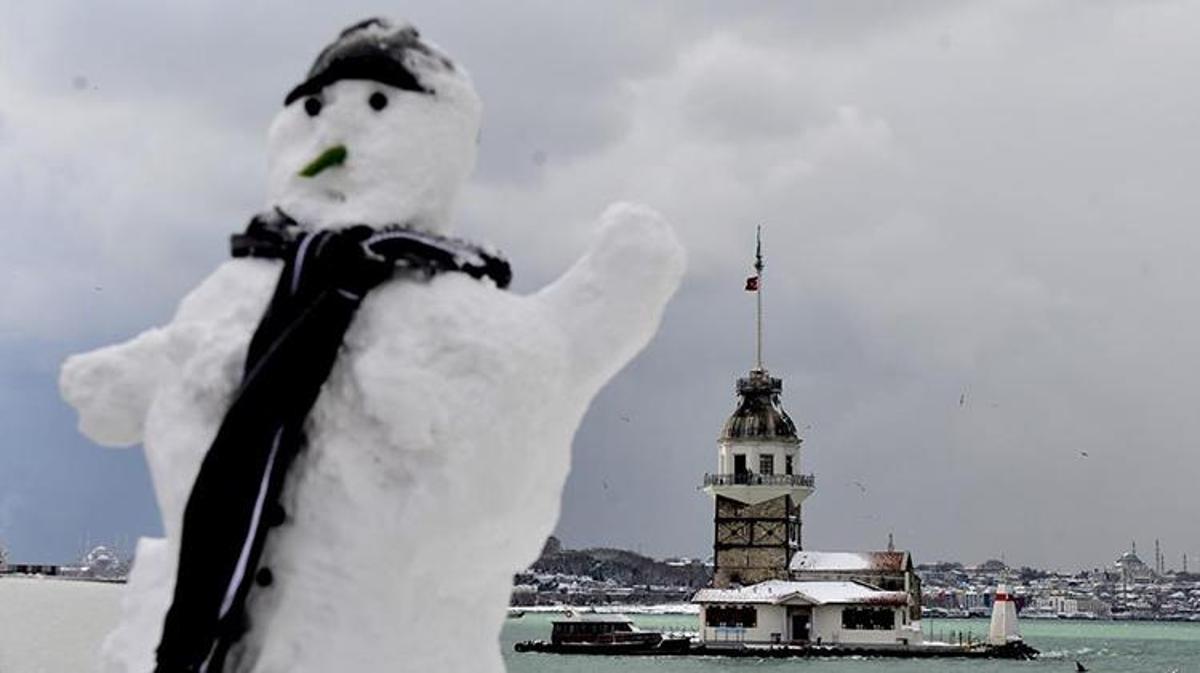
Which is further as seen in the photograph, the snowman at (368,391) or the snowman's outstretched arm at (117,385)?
the snowman's outstretched arm at (117,385)

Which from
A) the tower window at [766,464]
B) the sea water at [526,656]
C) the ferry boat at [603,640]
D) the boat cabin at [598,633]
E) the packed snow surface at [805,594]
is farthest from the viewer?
the boat cabin at [598,633]

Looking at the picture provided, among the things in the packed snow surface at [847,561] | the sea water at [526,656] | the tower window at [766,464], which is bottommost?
the sea water at [526,656]

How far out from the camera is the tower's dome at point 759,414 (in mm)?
45625

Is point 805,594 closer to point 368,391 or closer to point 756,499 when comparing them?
point 756,499

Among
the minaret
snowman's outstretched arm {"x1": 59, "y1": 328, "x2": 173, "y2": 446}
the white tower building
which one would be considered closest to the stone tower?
the minaret

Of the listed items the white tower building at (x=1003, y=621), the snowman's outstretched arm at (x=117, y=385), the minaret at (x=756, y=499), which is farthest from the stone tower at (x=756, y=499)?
the snowman's outstretched arm at (x=117, y=385)

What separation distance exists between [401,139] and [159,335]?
0.83 metres

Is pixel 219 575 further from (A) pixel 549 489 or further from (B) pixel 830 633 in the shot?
(B) pixel 830 633

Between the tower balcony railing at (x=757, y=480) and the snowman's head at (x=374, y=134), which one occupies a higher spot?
the tower balcony railing at (x=757, y=480)

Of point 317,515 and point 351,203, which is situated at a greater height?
point 351,203

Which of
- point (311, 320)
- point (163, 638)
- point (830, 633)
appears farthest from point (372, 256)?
point (830, 633)

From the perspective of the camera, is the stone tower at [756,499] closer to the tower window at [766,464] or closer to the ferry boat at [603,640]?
the tower window at [766,464]

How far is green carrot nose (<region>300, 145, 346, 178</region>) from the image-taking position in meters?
3.79

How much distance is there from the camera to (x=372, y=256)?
3637mm
